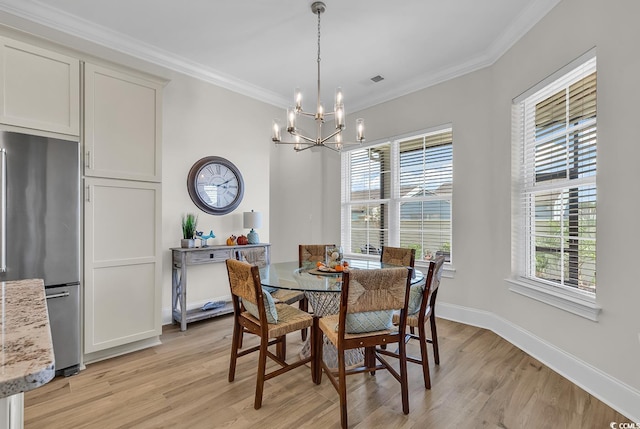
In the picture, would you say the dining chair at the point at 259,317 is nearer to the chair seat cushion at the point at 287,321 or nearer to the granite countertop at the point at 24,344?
the chair seat cushion at the point at 287,321

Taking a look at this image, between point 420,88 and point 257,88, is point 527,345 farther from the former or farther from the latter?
point 257,88

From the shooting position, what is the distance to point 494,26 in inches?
121

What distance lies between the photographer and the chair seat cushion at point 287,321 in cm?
216

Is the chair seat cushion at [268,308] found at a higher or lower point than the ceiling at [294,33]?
lower

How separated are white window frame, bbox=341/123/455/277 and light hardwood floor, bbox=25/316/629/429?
1.62 m

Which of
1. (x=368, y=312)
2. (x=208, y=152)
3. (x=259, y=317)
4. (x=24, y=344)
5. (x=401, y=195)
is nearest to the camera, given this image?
(x=24, y=344)

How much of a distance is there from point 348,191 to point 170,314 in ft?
9.87

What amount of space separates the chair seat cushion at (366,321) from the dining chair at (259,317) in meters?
0.44

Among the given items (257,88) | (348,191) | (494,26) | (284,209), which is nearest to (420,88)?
(494,26)

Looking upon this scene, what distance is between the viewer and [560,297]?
2586mm

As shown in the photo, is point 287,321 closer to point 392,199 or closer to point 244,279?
point 244,279

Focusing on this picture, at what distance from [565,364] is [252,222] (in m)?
3.41

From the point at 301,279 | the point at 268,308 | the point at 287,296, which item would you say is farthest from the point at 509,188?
the point at 268,308

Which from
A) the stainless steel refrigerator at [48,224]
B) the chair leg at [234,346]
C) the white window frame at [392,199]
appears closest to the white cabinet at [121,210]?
the stainless steel refrigerator at [48,224]
